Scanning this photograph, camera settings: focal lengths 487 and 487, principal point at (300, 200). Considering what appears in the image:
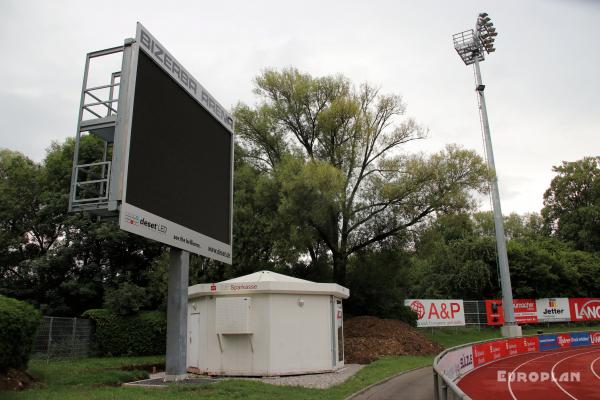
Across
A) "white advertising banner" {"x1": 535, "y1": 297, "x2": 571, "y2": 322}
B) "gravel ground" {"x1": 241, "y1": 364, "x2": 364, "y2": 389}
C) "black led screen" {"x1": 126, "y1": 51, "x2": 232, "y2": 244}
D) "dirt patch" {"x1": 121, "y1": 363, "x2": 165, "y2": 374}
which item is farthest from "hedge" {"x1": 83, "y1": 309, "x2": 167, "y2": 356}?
"white advertising banner" {"x1": 535, "y1": 297, "x2": 571, "y2": 322}

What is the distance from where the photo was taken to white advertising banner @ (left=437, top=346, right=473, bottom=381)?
615 inches

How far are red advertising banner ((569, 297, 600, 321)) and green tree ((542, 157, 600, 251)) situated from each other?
Answer: 1685 cm

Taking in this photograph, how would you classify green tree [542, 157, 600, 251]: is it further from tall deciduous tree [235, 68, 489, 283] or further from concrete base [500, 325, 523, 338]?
tall deciduous tree [235, 68, 489, 283]

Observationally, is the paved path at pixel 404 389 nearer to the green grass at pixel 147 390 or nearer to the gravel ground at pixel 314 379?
the green grass at pixel 147 390

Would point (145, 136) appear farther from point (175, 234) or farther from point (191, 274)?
point (191, 274)

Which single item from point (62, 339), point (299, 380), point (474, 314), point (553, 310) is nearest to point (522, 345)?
point (474, 314)

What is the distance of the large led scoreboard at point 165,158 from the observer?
38.3 feet

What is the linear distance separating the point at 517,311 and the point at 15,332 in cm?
4120

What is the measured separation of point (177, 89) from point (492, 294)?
143ft

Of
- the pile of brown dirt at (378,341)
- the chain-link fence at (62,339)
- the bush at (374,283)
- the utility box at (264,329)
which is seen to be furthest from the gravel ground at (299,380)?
the bush at (374,283)

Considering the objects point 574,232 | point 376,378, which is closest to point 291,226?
point 376,378

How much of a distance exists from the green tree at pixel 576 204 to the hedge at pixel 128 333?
54552mm

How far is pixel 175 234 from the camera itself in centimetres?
1355

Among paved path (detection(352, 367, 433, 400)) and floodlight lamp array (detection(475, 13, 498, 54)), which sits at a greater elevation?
floodlight lamp array (detection(475, 13, 498, 54))
